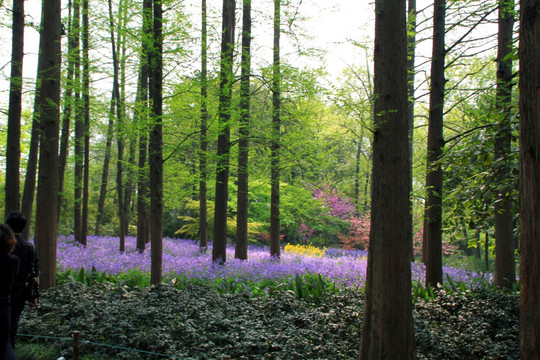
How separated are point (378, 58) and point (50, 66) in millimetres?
6067

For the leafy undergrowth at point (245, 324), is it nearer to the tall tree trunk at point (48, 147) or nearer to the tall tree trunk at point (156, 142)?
the tall tree trunk at point (48, 147)

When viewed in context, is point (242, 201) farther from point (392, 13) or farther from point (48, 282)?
point (392, 13)

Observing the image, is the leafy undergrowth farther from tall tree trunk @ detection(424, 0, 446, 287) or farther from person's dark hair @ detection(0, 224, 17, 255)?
person's dark hair @ detection(0, 224, 17, 255)

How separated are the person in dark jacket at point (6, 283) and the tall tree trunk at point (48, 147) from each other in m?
3.46

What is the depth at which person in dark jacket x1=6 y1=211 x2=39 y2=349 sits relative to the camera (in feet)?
14.4

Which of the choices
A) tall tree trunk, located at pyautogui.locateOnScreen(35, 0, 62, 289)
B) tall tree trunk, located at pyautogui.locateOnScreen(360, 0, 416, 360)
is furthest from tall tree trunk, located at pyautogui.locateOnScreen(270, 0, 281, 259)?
tall tree trunk, located at pyautogui.locateOnScreen(360, 0, 416, 360)

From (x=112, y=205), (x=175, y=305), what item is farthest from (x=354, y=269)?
(x=112, y=205)

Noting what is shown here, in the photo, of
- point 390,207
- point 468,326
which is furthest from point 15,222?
point 468,326

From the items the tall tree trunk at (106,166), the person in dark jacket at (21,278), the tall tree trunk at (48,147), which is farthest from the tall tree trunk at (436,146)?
the tall tree trunk at (106,166)

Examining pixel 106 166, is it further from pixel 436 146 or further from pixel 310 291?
pixel 436 146

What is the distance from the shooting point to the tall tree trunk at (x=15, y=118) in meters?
7.96

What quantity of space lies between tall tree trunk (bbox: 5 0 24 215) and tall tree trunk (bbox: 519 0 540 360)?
28.2 feet

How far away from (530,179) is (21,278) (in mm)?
5117

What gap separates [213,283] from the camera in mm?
8391
